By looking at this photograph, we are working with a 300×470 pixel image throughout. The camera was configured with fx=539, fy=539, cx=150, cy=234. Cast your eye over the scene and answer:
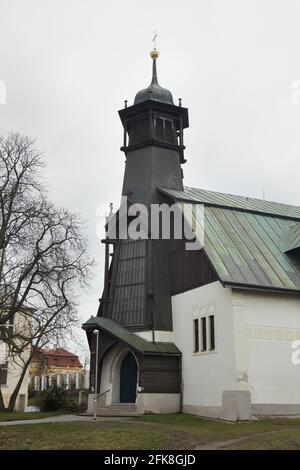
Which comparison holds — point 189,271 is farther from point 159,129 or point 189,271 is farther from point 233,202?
point 159,129

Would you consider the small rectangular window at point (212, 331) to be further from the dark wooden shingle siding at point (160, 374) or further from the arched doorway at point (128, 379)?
the arched doorway at point (128, 379)

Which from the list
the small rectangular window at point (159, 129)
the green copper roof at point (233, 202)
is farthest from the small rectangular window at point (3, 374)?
the small rectangular window at point (159, 129)

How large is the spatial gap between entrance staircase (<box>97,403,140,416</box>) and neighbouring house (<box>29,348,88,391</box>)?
353 centimetres

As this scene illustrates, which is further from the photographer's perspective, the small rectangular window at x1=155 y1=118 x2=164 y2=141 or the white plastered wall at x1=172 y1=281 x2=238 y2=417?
the small rectangular window at x1=155 y1=118 x2=164 y2=141

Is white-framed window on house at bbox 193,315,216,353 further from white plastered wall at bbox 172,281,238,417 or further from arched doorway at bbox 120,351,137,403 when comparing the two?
arched doorway at bbox 120,351,137,403

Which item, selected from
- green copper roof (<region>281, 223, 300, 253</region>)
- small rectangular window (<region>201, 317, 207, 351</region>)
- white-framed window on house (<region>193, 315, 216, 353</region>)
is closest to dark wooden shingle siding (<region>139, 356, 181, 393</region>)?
white-framed window on house (<region>193, 315, 216, 353</region>)

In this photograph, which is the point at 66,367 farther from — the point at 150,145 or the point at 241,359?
the point at 241,359

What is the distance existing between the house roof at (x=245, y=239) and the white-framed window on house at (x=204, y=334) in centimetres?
288

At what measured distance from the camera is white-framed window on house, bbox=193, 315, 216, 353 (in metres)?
26.7

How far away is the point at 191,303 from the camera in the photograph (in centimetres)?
2864

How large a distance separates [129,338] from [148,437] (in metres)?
12.3

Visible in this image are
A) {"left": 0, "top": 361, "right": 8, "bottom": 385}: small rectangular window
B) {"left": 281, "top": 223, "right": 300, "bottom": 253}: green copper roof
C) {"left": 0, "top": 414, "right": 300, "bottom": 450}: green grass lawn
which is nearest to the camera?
{"left": 0, "top": 414, "right": 300, "bottom": 450}: green grass lawn

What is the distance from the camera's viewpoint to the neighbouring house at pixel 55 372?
87.8ft
